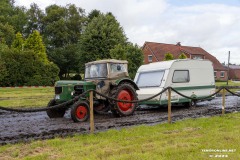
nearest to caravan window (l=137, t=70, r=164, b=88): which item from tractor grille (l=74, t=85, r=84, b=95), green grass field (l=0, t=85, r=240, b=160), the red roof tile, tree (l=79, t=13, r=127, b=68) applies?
tractor grille (l=74, t=85, r=84, b=95)

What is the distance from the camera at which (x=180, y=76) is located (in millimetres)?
13922

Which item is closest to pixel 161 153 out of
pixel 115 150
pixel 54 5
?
pixel 115 150

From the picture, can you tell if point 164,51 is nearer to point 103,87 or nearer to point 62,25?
point 62,25

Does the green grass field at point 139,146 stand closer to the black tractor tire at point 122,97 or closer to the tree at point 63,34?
the black tractor tire at point 122,97

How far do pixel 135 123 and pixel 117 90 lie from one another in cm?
202

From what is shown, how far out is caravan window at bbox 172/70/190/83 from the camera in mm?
13682

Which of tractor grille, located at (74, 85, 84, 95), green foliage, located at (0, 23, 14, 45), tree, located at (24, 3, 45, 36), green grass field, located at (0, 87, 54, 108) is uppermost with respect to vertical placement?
tree, located at (24, 3, 45, 36)

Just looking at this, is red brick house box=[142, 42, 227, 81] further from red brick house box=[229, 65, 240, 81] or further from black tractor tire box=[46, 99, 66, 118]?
black tractor tire box=[46, 99, 66, 118]

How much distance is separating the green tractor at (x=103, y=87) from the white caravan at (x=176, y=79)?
4.53 ft

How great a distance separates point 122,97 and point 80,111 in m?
2.13

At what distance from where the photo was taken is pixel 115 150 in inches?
232

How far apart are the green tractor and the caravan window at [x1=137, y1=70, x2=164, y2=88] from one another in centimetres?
150

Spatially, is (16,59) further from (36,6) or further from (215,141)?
(215,141)

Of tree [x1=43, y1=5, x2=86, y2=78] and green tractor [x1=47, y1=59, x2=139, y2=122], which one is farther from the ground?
tree [x1=43, y1=5, x2=86, y2=78]
